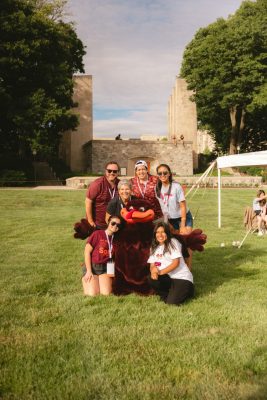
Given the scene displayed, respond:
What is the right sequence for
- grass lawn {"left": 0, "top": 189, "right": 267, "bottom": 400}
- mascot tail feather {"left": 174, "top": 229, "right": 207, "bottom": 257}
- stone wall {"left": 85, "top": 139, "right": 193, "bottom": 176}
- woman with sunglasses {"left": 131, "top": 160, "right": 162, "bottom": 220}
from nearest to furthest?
grass lawn {"left": 0, "top": 189, "right": 267, "bottom": 400}, mascot tail feather {"left": 174, "top": 229, "right": 207, "bottom": 257}, woman with sunglasses {"left": 131, "top": 160, "right": 162, "bottom": 220}, stone wall {"left": 85, "top": 139, "right": 193, "bottom": 176}

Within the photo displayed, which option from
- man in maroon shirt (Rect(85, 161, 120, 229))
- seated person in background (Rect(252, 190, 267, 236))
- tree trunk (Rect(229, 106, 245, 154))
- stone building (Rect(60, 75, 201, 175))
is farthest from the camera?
stone building (Rect(60, 75, 201, 175))

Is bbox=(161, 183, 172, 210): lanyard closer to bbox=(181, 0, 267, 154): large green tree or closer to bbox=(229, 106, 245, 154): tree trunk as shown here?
bbox=(181, 0, 267, 154): large green tree

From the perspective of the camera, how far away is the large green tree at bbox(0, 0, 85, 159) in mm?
27891

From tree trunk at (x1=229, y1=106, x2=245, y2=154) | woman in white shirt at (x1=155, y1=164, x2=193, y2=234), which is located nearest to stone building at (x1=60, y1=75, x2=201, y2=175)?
tree trunk at (x1=229, y1=106, x2=245, y2=154)

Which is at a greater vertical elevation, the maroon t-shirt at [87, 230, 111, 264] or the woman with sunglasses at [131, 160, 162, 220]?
the woman with sunglasses at [131, 160, 162, 220]

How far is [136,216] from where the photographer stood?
16.6 feet

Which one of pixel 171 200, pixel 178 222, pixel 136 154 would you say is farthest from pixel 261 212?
pixel 136 154

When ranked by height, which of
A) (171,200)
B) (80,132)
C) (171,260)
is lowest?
(171,260)

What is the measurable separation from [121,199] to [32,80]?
27083 mm

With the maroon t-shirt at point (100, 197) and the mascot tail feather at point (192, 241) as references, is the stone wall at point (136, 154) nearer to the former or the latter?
the maroon t-shirt at point (100, 197)

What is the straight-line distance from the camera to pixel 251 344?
3.75 m

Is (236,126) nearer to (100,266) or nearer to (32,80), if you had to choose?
(32,80)

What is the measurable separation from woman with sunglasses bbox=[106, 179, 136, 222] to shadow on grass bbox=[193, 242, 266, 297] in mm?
1448

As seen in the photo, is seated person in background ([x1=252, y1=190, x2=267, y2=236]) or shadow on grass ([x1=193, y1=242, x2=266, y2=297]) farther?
seated person in background ([x1=252, y1=190, x2=267, y2=236])
